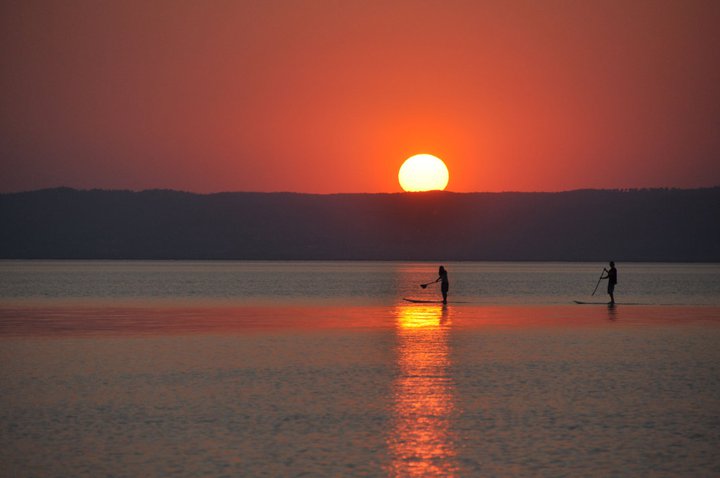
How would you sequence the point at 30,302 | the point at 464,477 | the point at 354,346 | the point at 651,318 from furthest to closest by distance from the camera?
the point at 30,302
the point at 651,318
the point at 354,346
the point at 464,477

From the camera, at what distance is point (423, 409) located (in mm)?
15883

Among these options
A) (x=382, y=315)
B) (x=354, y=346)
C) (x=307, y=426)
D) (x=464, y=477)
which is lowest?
(x=464, y=477)

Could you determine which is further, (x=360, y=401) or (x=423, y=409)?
(x=360, y=401)

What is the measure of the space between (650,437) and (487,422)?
2355mm

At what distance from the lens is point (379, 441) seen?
13.3 metres

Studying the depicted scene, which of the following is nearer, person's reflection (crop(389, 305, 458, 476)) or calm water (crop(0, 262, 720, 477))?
person's reflection (crop(389, 305, 458, 476))

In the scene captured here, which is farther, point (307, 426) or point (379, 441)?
point (307, 426)

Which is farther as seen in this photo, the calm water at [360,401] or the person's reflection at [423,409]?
the calm water at [360,401]

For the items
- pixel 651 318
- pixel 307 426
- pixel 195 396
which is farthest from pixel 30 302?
pixel 307 426

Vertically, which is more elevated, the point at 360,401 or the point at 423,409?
the point at 360,401

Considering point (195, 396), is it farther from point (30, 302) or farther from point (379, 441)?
point (30, 302)

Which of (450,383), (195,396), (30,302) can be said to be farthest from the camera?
(30,302)

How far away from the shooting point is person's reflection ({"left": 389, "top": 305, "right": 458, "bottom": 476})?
12.0 metres

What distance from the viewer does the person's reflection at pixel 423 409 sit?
12.0 metres
